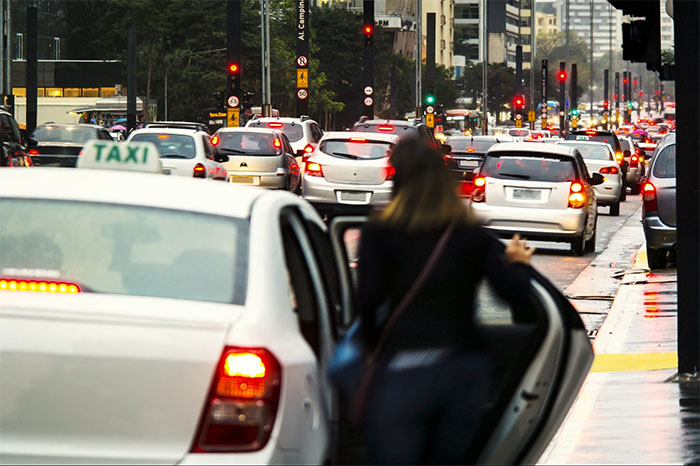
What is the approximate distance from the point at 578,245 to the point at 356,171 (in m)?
4.68

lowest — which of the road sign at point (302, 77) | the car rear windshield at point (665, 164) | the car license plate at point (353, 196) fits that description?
the car license plate at point (353, 196)

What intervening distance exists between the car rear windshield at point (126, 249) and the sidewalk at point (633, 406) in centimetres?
308

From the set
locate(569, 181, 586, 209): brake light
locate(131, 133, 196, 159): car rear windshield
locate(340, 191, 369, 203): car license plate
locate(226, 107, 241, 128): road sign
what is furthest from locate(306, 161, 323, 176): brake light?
locate(226, 107, 241, 128): road sign

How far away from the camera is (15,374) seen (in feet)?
15.3

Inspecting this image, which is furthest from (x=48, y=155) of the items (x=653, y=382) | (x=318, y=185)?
(x=653, y=382)

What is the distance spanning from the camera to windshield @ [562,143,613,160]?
33.5 metres

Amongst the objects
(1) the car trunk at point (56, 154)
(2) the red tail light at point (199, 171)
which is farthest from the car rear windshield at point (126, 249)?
(1) the car trunk at point (56, 154)

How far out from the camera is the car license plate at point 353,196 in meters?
24.8

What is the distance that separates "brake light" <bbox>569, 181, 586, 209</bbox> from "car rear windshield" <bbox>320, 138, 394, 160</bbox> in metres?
4.52

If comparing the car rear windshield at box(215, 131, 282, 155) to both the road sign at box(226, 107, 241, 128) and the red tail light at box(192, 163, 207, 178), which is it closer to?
the red tail light at box(192, 163, 207, 178)

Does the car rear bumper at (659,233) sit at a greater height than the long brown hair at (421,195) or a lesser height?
lesser

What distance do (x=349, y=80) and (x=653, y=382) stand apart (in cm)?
9536

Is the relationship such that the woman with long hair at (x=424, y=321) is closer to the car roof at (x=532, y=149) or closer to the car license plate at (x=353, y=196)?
the car roof at (x=532, y=149)

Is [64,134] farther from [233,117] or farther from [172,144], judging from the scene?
[233,117]
